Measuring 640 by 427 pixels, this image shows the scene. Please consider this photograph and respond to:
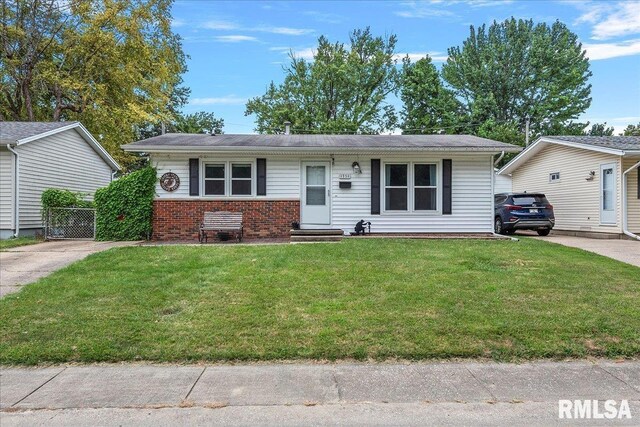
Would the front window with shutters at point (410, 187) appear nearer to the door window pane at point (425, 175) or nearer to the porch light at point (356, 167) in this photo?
the door window pane at point (425, 175)

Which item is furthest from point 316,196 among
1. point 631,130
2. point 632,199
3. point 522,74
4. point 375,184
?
point 631,130

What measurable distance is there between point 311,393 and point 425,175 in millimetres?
10368

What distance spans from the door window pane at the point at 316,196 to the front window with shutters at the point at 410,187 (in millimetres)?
1888

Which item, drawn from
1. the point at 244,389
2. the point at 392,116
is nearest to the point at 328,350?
the point at 244,389

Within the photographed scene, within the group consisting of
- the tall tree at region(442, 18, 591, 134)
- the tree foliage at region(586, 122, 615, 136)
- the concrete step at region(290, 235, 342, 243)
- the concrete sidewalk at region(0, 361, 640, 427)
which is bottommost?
the concrete sidewalk at region(0, 361, 640, 427)

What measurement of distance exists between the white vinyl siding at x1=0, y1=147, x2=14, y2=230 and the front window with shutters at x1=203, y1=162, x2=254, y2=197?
6.54 metres

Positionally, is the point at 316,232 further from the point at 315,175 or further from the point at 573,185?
the point at 573,185

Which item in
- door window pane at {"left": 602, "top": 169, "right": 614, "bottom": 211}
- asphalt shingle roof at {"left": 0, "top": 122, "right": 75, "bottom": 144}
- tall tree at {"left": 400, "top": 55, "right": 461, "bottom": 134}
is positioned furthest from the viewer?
tall tree at {"left": 400, "top": 55, "right": 461, "bottom": 134}

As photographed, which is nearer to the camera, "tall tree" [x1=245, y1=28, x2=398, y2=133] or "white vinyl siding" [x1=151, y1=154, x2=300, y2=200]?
"white vinyl siding" [x1=151, y1=154, x2=300, y2=200]

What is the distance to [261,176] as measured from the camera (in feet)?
41.3

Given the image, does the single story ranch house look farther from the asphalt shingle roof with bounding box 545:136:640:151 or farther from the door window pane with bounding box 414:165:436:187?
the asphalt shingle roof with bounding box 545:136:640:151

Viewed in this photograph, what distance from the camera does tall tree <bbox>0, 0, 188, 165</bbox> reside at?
78.1 feet

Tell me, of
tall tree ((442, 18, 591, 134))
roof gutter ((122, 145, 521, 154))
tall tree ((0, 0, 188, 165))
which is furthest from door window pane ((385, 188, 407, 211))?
tall tree ((442, 18, 591, 134))

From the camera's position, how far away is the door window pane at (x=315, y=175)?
12.9m
